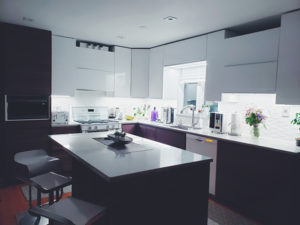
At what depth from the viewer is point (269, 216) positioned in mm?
2590

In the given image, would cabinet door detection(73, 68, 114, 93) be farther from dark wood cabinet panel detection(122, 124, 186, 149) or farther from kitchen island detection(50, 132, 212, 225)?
kitchen island detection(50, 132, 212, 225)

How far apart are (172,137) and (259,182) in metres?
1.59

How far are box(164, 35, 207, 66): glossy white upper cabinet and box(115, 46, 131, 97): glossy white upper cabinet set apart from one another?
92 centimetres

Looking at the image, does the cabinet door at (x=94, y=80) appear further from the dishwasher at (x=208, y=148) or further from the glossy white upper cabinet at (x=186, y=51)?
the dishwasher at (x=208, y=148)

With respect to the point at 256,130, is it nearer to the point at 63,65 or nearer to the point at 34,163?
the point at 34,163

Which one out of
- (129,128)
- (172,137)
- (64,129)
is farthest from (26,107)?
(172,137)

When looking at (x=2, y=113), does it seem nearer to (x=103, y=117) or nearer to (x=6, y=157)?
(x=6, y=157)

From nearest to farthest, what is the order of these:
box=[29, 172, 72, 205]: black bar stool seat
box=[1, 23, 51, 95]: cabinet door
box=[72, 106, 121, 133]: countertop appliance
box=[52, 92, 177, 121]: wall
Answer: box=[29, 172, 72, 205]: black bar stool seat < box=[1, 23, 51, 95]: cabinet door < box=[72, 106, 121, 133]: countertop appliance < box=[52, 92, 177, 121]: wall

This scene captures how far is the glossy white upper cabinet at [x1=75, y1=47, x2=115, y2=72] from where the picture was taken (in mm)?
4309

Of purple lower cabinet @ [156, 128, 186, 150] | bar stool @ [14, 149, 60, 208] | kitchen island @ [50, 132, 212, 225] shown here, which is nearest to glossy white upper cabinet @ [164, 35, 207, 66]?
purple lower cabinet @ [156, 128, 186, 150]

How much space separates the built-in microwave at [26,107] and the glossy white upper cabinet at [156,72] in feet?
7.04

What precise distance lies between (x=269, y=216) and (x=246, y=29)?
107 inches

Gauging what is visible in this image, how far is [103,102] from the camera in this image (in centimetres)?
502

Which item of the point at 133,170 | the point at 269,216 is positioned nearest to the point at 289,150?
the point at 269,216
